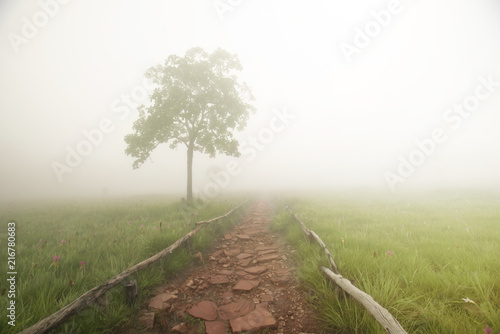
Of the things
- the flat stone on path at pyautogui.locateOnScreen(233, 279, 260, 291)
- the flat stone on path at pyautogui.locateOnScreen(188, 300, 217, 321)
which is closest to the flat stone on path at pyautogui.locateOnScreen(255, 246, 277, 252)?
the flat stone on path at pyautogui.locateOnScreen(233, 279, 260, 291)

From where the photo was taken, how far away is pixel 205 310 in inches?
132

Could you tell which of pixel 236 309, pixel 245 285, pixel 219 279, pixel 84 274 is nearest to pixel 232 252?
pixel 219 279

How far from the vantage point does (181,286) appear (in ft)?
13.5

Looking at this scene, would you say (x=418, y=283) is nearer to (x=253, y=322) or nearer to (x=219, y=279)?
(x=253, y=322)

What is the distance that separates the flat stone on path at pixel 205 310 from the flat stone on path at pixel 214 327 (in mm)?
119

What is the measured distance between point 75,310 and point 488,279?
548 centimetres

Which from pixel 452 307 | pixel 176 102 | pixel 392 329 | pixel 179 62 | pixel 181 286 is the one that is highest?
pixel 179 62

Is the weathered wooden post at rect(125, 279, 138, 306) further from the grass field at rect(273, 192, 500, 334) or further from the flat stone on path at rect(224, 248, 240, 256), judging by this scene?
the flat stone on path at rect(224, 248, 240, 256)

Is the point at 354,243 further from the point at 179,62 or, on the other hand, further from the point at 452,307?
the point at 179,62

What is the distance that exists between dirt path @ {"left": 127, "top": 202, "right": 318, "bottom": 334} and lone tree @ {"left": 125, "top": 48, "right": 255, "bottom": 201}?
431 inches

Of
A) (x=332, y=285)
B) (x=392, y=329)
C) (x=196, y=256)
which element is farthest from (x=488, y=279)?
(x=196, y=256)

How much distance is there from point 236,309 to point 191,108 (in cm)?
1419

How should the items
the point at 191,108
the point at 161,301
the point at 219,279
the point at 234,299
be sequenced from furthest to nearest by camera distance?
the point at 191,108 < the point at 219,279 < the point at 234,299 < the point at 161,301

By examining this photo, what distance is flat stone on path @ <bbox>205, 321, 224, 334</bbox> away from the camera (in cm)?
280
